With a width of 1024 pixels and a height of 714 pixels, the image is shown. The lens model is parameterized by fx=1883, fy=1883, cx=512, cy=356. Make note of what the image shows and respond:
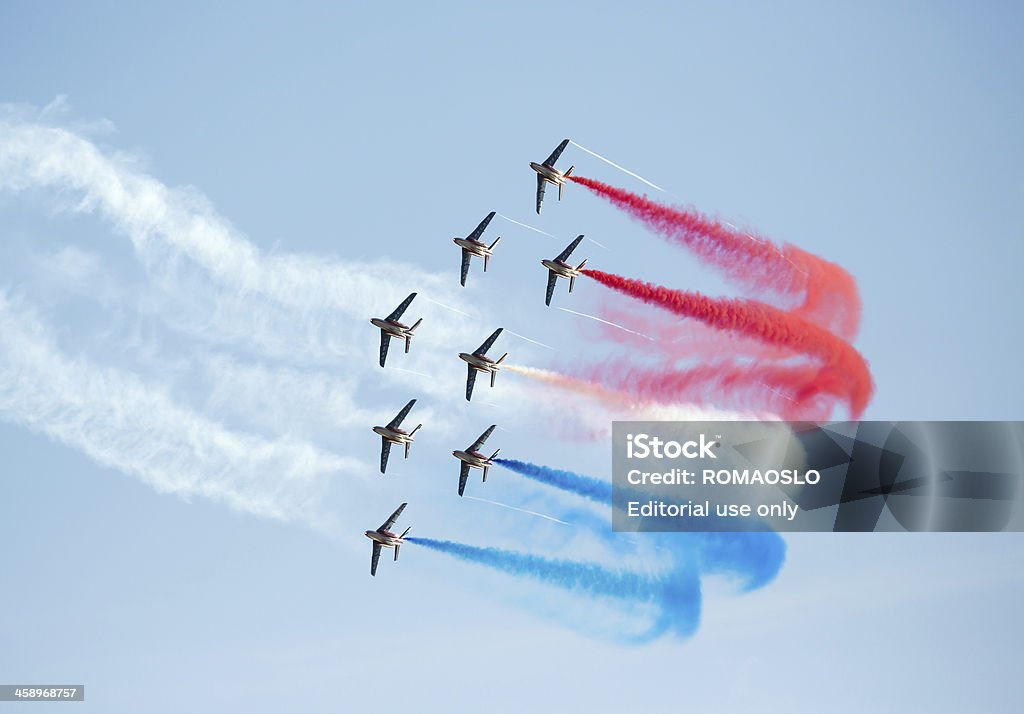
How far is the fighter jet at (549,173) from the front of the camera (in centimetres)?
9856

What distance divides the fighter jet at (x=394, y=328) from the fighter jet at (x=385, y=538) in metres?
8.49

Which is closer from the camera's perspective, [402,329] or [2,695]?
[2,695]

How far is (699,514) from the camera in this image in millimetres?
95438

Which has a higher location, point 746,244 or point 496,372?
point 746,244

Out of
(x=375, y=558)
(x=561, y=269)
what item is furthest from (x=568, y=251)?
(x=375, y=558)

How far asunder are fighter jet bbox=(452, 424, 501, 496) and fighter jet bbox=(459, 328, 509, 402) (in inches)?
90.9

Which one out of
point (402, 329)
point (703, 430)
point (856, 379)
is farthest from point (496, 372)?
point (856, 379)

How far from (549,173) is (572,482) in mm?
16249

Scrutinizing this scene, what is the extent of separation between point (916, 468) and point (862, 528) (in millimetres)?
4272

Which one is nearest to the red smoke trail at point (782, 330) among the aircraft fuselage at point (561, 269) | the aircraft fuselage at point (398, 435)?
the aircraft fuselage at point (561, 269)

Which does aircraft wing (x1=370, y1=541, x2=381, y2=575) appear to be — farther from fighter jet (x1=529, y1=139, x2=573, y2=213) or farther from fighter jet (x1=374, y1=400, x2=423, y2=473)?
fighter jet (x1=529, y1=139, x2=573, y2=213)

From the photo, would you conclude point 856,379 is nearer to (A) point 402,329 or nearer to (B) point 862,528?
(B) point 862,528

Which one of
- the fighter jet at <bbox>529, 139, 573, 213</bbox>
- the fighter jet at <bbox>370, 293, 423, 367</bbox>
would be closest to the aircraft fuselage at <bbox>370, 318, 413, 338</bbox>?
the fighter jet at <bbox>370, 293, 423, 367</bbox>

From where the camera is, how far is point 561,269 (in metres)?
100
